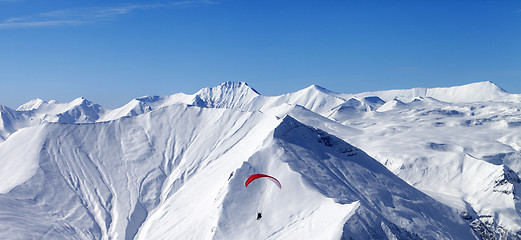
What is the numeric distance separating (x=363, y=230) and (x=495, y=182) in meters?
90.7

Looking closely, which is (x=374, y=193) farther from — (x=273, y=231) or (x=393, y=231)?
(x=273, y=231)

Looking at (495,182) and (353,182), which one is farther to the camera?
(495,182)

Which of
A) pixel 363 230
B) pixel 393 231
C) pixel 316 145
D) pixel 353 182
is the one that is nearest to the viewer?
pixel 363 230

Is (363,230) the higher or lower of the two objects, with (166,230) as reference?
higher

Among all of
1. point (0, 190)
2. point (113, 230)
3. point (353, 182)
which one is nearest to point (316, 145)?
point (353, 182)

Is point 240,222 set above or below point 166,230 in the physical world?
above

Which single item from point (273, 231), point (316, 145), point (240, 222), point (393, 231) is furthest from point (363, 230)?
point (316, 145)

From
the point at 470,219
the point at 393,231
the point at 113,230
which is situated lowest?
the point at 113,230

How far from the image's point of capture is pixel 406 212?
14925cm

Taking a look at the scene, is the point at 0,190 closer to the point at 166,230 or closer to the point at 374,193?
the point at 166,230

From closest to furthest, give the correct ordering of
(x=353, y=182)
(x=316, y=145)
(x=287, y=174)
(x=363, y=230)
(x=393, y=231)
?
(x=363, y=230) → (x=393, y=231) → (x=287, y=174) → (x=353, y=182) → (x=316, y=145)

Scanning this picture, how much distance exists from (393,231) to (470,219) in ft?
165

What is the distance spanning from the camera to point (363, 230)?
117 metres

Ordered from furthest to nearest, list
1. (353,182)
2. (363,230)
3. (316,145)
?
(316,145), (353,182), (363,230)
